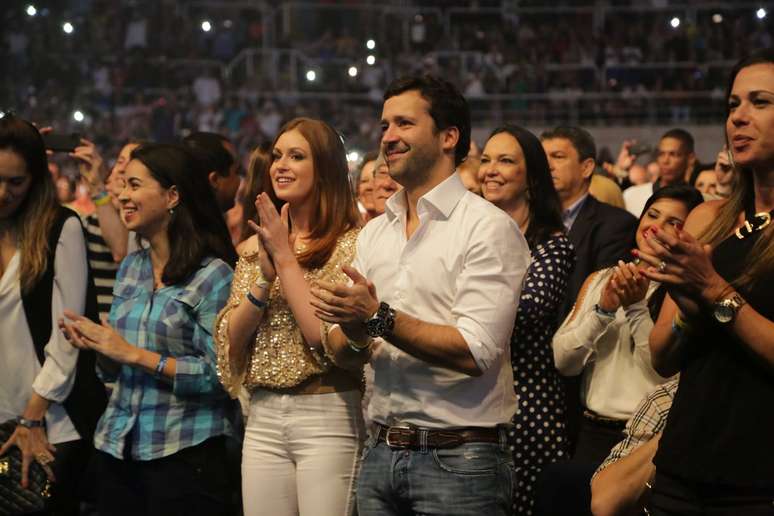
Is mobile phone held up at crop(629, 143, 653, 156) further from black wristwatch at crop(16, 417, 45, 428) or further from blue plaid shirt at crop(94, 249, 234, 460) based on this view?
black wristwatch at crop(16, 417, 45, 428)

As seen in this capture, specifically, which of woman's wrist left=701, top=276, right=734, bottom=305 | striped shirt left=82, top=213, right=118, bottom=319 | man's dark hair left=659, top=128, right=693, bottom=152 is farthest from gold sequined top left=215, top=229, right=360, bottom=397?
man's dark hair left=659, top=128, right=693, bottom=152

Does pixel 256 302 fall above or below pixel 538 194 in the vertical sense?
below

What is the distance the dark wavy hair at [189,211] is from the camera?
10.5 ft

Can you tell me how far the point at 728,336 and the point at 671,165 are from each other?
15.0 ft

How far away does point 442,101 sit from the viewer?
2506 mm

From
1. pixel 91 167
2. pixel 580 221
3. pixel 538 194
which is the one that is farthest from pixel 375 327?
pixel 91 167

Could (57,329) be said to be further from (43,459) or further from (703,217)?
(703,217)

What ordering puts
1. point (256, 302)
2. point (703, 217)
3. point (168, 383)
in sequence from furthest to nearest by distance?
1. point (168, 383)
2. point (256, 302)
3. point (703, 217)

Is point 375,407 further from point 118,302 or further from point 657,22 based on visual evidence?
point 657,22

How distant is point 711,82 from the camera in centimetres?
1391

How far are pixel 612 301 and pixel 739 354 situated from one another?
1.04 metres

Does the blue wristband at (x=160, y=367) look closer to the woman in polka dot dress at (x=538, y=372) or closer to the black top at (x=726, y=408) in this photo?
the woman in polka dot dress at (x=538, y=372)

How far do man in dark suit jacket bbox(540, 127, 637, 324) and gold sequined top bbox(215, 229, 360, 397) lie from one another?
118cm

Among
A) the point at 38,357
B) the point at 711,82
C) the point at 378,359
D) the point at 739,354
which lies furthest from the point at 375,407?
the point at 711,82
